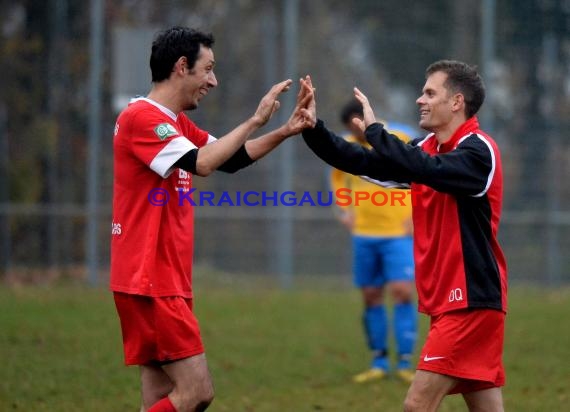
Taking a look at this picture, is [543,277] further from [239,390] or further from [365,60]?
[239,390]

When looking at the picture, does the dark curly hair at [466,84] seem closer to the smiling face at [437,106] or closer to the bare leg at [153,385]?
the smiling face at [437,106]

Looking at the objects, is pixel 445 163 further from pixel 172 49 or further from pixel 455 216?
pixel 172 49

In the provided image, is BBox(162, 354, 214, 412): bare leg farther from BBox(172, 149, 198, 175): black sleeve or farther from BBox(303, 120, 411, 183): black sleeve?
BBox(303, 120, 411, 183): black sleeve

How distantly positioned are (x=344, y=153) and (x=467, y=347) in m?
1.16

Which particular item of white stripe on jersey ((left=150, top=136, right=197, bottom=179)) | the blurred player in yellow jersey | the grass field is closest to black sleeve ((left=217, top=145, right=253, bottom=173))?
white stripe on jersey ((left=150, top=136, right=197, bottom=179))

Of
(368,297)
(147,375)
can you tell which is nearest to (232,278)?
(368,297)

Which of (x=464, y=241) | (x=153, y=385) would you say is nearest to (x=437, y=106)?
(x=464, y=241)

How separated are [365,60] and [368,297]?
7.13m

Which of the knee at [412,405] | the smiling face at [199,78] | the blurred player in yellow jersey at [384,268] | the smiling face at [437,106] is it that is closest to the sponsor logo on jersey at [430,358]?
the knee at [412,405]

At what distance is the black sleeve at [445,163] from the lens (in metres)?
5.05

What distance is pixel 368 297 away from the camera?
9.41m

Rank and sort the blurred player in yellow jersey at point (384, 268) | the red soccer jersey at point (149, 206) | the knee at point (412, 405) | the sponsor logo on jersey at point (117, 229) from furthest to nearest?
the blurred player in yellow jersey at point (384, 268) → the sponsor logo on jersey at point (117, 229) → the red soccer jersey at point (149, 206) → the knee at point (412, 405)

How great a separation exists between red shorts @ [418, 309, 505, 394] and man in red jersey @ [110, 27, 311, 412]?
1.11 metres

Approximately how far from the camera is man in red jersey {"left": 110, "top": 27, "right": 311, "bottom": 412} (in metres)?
5.15
